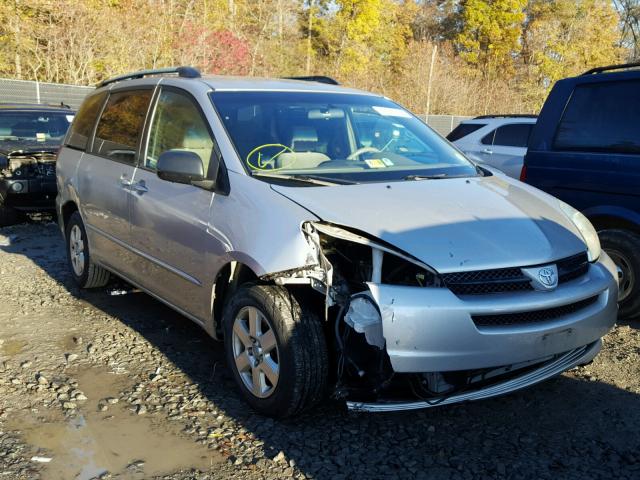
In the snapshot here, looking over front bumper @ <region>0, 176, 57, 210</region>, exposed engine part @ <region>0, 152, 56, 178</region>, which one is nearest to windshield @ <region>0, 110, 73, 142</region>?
exposed engine part @ <region>0, 152, 56, 178</region>

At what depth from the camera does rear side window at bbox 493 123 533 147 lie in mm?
9953

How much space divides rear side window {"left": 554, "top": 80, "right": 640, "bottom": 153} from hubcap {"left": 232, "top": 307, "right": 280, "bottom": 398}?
3235 millimetres

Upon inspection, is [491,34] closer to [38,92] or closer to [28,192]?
[38,92]

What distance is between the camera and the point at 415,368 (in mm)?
3023

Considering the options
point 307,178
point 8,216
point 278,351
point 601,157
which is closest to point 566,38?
point 8,216

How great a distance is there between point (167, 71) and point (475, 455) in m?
3.57

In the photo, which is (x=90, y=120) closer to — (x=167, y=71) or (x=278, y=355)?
(x=167, y=71)

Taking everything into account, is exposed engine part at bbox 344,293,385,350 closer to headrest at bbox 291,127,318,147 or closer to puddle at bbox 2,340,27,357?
headrest at bbox 291,127,318,147

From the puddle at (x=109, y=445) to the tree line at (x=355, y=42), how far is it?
66.1 feet

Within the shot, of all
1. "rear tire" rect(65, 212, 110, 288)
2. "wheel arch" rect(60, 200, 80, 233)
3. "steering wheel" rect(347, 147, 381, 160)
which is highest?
"steering wheel" rect(347, 147, 381, 160)

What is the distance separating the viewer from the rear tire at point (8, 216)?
8.80m

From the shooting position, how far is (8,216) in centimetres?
891

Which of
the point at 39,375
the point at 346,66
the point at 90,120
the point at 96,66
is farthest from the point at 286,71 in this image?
the point at 39,375

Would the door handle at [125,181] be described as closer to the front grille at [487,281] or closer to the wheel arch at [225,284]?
the wheel arch at [225,284]
